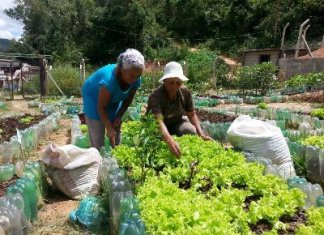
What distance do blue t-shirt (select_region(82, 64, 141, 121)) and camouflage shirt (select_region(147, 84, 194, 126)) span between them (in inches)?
10.5

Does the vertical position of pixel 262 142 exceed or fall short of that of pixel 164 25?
it falls short

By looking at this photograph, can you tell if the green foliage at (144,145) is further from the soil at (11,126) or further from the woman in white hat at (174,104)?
the soil at (11,126)

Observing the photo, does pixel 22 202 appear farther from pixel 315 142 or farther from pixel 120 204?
pixel 315 142

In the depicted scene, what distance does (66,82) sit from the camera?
1844 cm

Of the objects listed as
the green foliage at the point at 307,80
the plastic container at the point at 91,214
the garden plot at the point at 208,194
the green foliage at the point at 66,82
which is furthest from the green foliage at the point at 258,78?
the plastic container at the point at 91,214

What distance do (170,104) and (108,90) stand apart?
0.87m

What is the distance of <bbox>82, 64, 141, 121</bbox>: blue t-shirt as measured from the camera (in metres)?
4.14

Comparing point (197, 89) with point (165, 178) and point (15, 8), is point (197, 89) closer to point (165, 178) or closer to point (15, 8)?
point (165, 178)

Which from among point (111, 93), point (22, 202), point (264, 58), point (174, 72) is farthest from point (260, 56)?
point (22, 202)

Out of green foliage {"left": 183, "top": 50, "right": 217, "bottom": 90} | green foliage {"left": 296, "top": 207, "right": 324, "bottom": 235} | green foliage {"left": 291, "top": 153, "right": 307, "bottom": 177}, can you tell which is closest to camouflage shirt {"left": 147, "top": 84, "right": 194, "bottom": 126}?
green foliage {"left": 291, "top": 153, "right": 307, "bottom": 177}

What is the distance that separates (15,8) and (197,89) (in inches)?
1197

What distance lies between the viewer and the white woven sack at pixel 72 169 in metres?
4.04

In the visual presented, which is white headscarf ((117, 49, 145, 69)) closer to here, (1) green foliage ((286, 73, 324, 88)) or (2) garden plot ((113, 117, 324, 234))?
(2) garden plot ((113, 117, 324, 234))

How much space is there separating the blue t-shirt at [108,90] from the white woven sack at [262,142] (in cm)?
130
